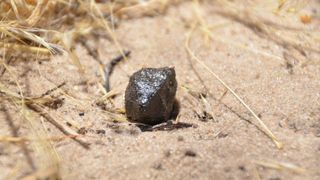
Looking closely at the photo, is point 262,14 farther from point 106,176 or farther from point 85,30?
point 106,176

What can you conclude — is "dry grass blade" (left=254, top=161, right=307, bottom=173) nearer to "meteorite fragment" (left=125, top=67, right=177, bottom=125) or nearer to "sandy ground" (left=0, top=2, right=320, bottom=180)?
"sandy ground" (left=0, top=2, right=320, bottom=180)

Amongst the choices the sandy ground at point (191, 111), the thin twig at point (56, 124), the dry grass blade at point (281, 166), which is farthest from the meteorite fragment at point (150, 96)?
the dry grass blade at point (281, 166)

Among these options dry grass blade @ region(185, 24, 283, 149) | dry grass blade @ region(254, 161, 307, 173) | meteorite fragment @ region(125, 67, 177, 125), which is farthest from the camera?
meteorite fragment @ region(125, 67, 177, 125)

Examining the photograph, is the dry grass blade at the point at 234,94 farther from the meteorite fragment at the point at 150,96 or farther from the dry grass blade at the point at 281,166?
the meteorite fragment at the point at 150,96

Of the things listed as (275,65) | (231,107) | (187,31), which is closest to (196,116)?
(231,107)

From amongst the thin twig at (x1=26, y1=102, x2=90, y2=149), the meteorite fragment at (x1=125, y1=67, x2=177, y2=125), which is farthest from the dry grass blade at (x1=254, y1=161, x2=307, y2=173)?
the thin twig at (x1=26, y1=102, x2=90, y2=149)

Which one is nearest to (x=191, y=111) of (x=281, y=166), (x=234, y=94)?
(x=234, y=94)

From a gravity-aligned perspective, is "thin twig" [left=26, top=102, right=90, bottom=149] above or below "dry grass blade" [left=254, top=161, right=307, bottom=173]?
above
